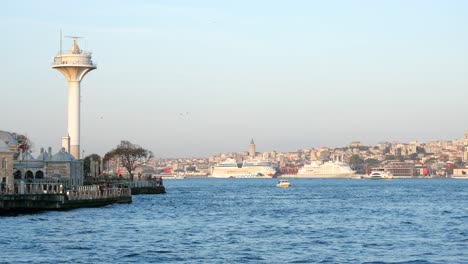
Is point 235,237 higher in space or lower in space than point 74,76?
lower

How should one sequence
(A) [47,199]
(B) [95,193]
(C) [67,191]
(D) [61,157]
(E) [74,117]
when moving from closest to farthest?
1. (A) [47,199]
2. (C) [67,191]
3. (B) [95,193]
4. (D) [61,157]
5. (E) [74,117]

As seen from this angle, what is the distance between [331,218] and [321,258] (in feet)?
74.0

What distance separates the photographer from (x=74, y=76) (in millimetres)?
101188

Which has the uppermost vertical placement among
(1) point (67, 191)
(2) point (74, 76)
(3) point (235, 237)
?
(2) point (74, 76)

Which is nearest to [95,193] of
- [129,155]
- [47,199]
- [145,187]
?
[47,199]

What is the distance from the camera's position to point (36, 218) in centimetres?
5606

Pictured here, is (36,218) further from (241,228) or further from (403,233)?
(403,233)

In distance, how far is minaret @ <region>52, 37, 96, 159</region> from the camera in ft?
329

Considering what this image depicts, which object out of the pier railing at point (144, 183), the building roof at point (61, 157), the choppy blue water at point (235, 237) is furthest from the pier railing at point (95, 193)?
the pier railing at point (144, 183)

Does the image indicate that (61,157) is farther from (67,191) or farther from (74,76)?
(67,191)

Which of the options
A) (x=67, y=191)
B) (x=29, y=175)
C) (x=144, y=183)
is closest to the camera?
(x=67, y=191)

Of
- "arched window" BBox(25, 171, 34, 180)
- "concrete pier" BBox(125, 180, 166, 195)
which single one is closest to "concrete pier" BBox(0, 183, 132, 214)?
"arched window" BBox(25, 171, 34, 180)

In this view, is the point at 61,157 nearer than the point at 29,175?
No

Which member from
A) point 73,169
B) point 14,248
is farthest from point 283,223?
point 73,169
